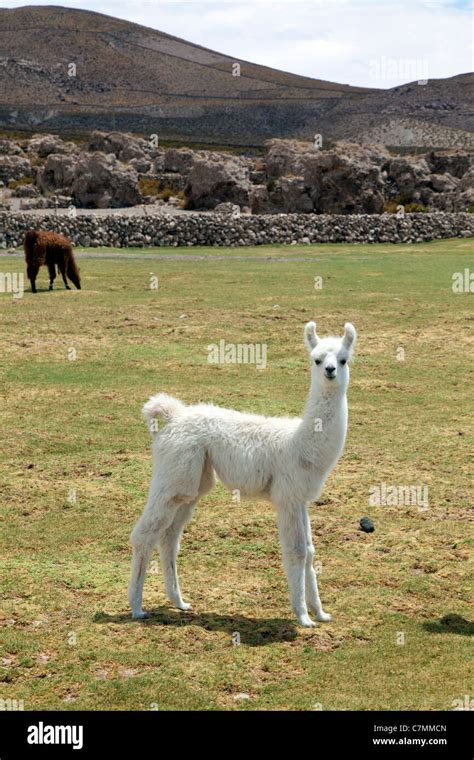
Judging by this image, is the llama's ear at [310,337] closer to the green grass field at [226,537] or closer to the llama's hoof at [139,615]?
the green grass field at [226,537]

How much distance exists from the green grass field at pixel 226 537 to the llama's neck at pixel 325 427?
1.06m

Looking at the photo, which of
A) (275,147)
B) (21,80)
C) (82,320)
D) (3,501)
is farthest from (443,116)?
(3,501)

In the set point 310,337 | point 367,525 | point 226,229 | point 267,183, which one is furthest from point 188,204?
point 310,337

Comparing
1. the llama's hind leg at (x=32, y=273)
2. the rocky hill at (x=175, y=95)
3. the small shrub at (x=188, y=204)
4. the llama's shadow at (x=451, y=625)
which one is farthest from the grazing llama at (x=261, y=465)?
the rocky hill at (x=175, y=95)

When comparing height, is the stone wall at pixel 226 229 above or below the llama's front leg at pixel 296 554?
above

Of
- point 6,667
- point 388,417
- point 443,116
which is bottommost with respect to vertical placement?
point 6,667

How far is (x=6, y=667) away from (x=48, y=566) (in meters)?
1.71

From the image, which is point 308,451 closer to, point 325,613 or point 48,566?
point 325,613

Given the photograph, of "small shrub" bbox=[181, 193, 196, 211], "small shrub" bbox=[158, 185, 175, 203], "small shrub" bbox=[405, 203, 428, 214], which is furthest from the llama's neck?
"small shrub" bbox=[158, 185, 175, 203]

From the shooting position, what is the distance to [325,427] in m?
6.46

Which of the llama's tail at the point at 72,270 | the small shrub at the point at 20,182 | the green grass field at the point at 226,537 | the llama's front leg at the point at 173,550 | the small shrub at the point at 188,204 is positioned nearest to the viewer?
the green grass field at the point at 226,537

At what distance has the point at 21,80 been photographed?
498 feet

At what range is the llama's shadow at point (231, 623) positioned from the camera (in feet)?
20.7

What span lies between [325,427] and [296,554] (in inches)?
31.1
